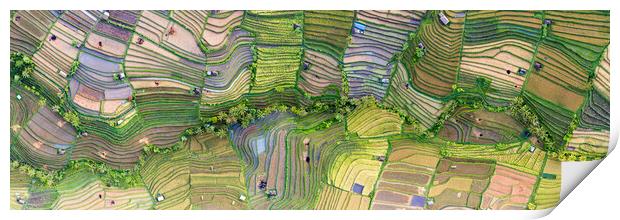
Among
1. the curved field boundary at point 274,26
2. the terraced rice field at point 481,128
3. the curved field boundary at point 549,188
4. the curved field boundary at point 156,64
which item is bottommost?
the curved field boundary at point 549,188

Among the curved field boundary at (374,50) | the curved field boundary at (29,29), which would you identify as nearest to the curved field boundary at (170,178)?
the curved field boundary at (29,29)

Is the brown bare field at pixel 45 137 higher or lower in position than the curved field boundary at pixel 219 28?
lower

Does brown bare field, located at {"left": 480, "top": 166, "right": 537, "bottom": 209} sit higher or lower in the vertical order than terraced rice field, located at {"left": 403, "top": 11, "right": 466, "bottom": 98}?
lower

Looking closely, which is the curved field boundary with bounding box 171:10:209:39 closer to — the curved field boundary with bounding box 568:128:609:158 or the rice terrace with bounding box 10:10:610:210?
the rice terrace with bounding box 10:10:610:210

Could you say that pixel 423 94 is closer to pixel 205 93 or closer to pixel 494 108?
pixel 494 108

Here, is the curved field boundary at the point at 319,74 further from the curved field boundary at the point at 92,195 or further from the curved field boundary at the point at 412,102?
the curved field boundary at the point at 92,195

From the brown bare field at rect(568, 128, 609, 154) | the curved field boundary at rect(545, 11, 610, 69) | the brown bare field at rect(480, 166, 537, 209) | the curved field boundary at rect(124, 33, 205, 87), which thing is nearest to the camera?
the curved field boundary at rect(545, 11, 610, 69)

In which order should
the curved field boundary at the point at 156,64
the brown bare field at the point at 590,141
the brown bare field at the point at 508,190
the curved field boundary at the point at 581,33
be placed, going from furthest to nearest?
the brown bare field at the point at 508,190
the brown bare field at the point at 590,141
the curved field boundary at the point at 156,64
the curved field boundary at the point at 581,33

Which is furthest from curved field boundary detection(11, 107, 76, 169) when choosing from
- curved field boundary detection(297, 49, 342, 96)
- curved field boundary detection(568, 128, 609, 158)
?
curved field boundary detection(568, 128, 609, 158)
